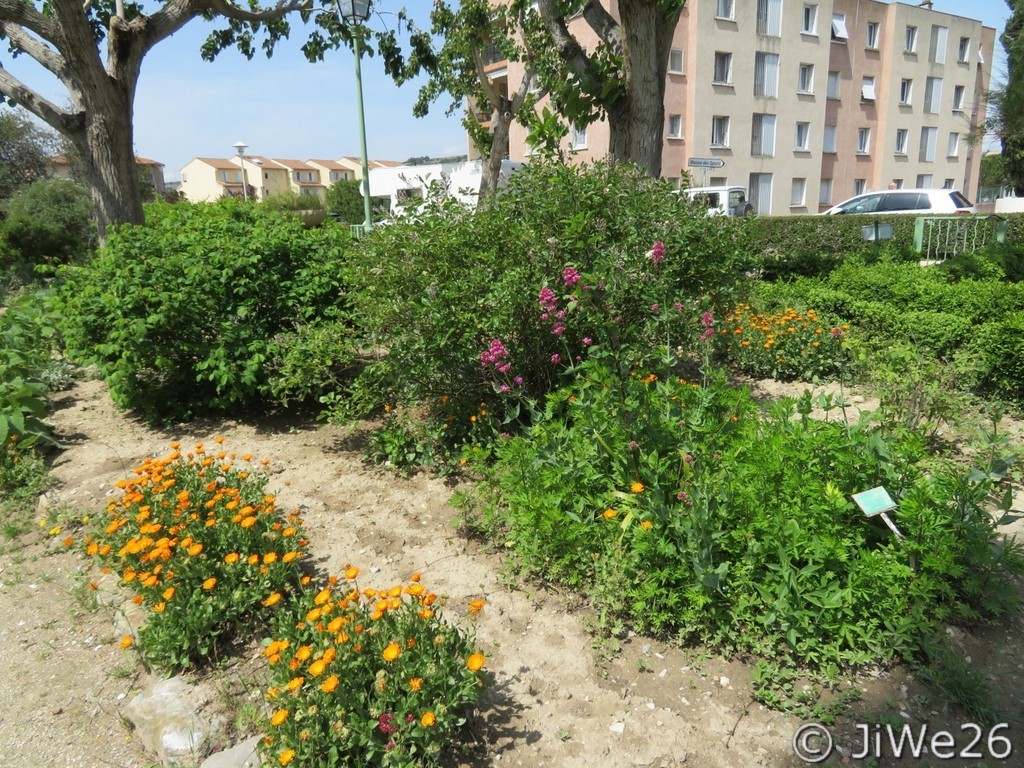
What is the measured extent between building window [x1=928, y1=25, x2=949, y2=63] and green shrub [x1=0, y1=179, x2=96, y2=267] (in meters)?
37.4

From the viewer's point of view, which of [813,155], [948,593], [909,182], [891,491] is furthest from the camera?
[909,182]

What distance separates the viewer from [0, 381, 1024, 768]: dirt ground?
2.24 meters

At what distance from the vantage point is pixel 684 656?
261 centimetres

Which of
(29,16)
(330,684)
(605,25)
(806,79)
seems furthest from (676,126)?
(330,684)

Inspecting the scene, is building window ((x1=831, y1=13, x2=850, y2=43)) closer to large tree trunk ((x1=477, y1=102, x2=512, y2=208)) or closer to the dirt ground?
large tree trunk ((x1=477, y1=102, x2=512, y2=208))

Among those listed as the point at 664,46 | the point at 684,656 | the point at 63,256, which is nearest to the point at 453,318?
the point at 684,656

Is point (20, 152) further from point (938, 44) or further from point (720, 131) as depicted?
point (938, 44)

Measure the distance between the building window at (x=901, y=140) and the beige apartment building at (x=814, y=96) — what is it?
0.06 meters

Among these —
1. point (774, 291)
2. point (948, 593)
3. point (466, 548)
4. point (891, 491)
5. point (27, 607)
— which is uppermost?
point (774, 291)

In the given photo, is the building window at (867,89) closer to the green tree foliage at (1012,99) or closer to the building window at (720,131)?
the green tree foliage at (1012,99)

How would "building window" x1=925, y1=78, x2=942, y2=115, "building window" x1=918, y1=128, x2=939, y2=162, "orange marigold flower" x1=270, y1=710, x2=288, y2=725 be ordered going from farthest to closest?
1. "building window" x1=918, y1=128, x2=939, y2=162
2. "building window" x1=925, y1=78, x2=942, y2=115
3. "orange marigold flower" x1=270, y1=710, x2=288, y2=725

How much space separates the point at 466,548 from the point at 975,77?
44.3m

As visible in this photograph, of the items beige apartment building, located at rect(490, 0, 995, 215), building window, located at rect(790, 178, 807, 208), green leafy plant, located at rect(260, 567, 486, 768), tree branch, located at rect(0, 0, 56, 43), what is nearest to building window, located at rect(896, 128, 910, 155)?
beige apartment building, located at rect(490, 0, 995, 215)

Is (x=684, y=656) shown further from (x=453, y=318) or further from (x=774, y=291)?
(x=774, y=291)
